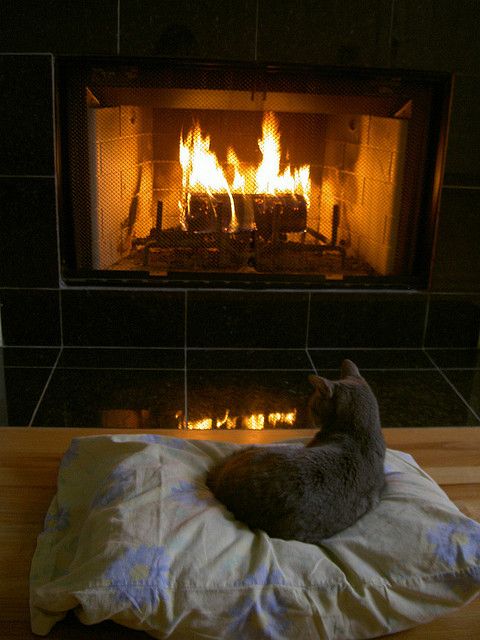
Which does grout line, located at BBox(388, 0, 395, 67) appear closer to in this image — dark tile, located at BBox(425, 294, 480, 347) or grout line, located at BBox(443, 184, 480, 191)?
grout line, located at BBox(443, 184, 480, 191)

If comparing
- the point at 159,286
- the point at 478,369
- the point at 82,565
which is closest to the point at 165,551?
the point at 82,565

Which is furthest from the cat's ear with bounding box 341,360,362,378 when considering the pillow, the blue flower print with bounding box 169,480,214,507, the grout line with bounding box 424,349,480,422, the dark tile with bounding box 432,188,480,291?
the dark tile with bounding box 432,188,480,291

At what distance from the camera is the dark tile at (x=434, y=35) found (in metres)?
2.17

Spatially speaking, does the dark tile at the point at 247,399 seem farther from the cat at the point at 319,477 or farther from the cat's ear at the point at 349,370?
the cat at the point at 319,477

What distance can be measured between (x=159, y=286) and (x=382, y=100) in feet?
3.03

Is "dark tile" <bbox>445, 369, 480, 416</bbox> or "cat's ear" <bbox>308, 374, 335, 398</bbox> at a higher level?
"cat's ear" <bbox>308, 374, 335, 398</bbox>

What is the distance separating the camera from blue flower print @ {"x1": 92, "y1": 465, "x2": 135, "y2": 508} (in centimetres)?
125

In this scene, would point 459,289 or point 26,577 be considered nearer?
point 26,577

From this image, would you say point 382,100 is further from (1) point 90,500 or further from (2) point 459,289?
(1) point 90,500

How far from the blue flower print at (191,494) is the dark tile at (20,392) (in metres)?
0.71

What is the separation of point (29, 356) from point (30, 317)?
0.43 feet

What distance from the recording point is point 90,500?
4.45 ft

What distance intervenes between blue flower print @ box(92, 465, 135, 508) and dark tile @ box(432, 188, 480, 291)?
147 centimetres

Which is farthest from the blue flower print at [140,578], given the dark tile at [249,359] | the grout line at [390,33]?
the grout line at [390,33]
